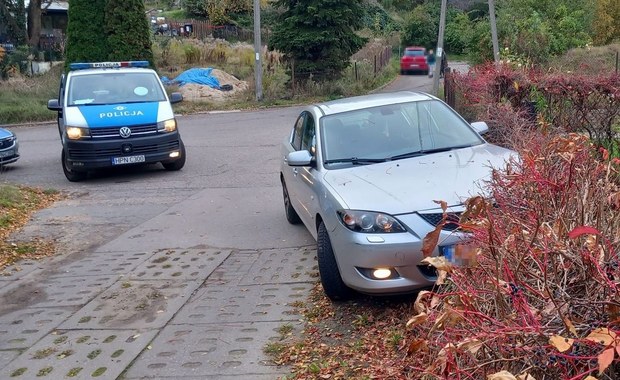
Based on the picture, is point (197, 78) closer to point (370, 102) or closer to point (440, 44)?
point (440, 44)

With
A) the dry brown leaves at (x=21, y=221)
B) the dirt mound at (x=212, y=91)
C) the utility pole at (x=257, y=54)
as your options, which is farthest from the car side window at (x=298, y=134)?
the dirt mound at (x=212, y=91)

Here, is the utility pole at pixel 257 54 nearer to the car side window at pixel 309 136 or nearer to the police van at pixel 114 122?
the police van at pixel 114 122

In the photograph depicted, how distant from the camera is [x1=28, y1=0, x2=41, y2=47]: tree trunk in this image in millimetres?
41219

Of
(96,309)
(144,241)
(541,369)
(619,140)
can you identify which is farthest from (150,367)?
(619,140)

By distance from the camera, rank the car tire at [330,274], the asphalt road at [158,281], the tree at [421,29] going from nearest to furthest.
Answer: the asphalt road at [158,281], the car tire at [330,274], the tree at [421,29]

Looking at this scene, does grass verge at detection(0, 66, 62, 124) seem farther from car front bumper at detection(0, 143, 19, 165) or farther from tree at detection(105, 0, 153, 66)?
car front bumper at detection(0, 143, 19, 165)

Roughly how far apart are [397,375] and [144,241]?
566cm

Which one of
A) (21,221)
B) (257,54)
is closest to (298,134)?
(21,221)

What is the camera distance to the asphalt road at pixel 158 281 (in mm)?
5309

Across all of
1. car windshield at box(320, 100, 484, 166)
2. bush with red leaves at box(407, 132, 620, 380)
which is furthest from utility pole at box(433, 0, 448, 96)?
bush with red leaves at box(407, 132, 620, 380)

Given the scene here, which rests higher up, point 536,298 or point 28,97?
point 536,298

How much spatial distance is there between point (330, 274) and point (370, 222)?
2.21 ft

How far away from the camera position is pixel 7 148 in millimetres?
14703

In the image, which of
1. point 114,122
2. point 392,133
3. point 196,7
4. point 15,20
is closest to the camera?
point 392,133
